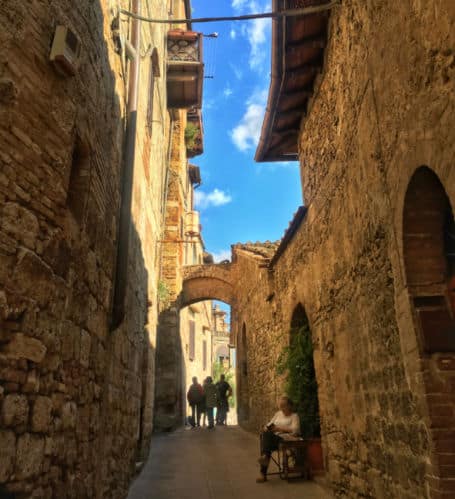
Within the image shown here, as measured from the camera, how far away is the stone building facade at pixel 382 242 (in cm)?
276

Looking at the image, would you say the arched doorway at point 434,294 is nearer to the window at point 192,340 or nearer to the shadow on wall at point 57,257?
the shadow on wall at point 57,257

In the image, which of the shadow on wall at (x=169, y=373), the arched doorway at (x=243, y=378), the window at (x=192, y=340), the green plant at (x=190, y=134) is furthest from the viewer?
the window at (x=192, y=340)

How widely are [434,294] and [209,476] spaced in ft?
15.0

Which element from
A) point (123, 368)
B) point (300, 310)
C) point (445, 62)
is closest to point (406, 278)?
point (445, 62)

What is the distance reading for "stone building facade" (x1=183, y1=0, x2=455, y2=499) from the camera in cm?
276

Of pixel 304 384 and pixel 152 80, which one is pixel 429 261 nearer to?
pixel 304 384

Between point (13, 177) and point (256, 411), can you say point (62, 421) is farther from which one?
point (256, 411)

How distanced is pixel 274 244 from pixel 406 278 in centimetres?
1089

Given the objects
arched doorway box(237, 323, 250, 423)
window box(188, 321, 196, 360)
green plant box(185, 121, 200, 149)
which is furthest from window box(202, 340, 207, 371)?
green plant box(185, 121, 200, 149)

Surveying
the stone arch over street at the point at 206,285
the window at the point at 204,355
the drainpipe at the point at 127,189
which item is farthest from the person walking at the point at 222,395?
the window at the point at 204,355

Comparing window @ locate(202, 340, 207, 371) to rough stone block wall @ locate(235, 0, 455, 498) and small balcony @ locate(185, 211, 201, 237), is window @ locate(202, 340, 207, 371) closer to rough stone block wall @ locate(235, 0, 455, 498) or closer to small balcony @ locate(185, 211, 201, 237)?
small balcony @ locate(185, 211, 201, 237)

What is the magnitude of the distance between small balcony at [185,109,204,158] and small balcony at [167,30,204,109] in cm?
595

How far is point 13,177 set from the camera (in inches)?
100

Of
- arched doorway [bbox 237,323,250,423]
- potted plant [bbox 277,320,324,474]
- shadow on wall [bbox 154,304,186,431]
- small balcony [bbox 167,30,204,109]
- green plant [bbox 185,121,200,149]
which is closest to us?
potted plant [bbox 277,320,324,474]
